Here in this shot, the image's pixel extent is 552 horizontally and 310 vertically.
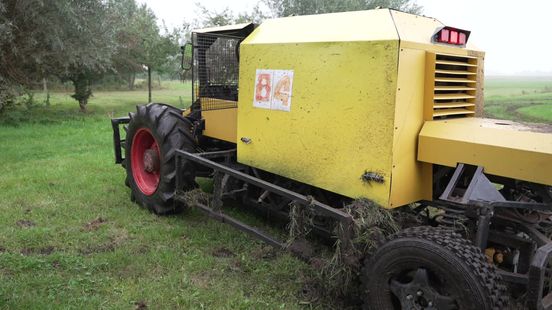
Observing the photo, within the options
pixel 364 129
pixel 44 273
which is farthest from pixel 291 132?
pixel 44 273

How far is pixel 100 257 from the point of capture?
4.19 m

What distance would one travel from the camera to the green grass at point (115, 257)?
3.54 m

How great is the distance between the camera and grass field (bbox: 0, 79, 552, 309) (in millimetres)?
3529

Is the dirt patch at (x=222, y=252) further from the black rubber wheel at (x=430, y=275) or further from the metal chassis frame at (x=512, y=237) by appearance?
the metal chassis frame at (x=512, y=237)

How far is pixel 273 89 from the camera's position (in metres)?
4.00

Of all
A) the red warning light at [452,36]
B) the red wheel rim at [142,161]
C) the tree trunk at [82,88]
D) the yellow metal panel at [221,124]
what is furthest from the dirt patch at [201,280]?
the tree trunk at [82,88]

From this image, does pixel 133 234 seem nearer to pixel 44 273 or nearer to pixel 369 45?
pixel 44 273

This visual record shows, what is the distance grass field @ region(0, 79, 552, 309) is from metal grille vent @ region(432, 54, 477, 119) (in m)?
1.66

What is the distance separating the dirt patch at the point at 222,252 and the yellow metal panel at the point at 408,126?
1782 mm

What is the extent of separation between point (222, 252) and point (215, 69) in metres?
2.06

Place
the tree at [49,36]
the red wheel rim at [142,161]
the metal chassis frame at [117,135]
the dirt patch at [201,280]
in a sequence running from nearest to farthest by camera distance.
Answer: the dirt patch at [201,280]
the red wheel rim at [142,161]
the metal chassis frame at [117,135]
the tree at [49,36]

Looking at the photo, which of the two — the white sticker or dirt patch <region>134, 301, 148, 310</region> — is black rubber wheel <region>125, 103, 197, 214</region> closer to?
the white sticker

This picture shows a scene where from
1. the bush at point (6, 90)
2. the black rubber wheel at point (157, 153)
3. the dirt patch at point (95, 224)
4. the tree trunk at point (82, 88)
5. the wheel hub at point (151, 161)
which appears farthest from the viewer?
the tree trunk at point (82, 88)

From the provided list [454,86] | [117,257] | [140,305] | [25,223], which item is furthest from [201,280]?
[454,86]
